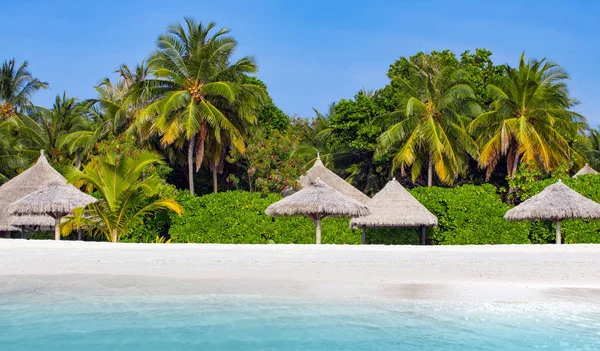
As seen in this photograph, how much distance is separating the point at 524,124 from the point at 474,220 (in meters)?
8.46

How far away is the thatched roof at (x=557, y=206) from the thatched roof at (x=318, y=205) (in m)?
4.39

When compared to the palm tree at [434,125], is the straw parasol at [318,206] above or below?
below

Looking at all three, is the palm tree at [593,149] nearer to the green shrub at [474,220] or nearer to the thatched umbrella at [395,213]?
the green shrub at [474,220]

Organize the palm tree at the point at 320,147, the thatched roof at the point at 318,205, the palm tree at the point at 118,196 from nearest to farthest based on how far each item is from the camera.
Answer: the thatched roof at the point at 318,205
the palm tree at the point at 118,196
the palm tree at the point at 320,147

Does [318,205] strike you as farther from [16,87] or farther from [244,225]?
[16,87]

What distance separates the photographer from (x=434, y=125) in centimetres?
2680

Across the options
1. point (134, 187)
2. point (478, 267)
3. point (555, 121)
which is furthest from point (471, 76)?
point (478, 267)

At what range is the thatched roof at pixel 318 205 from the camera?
59.0ft

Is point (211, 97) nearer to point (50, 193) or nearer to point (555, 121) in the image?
point (50, 193)

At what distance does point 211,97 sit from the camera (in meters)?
27.0

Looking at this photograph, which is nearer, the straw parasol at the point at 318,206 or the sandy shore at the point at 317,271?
the sandy shore at the point at 317,271

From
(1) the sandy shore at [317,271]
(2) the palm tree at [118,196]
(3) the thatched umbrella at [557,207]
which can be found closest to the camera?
(1) the sandy shore at [317,271]

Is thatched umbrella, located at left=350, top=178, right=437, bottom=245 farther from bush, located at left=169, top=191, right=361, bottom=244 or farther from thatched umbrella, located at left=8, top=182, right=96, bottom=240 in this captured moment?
thatched umbrella, located at left=8, top=182, right=96, bottom=240

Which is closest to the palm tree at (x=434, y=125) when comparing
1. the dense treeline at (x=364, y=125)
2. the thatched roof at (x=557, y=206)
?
the dense treeline at (x=364, y=125)
